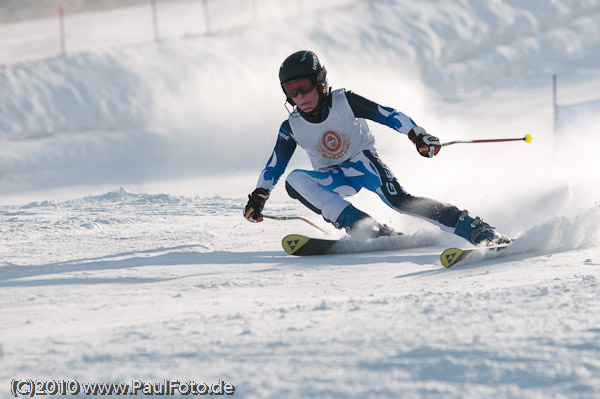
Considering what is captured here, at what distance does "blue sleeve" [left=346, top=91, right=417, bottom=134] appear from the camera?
455 cm

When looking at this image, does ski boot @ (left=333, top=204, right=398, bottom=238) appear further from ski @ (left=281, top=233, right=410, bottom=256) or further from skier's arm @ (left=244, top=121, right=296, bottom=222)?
skier's arm @ (left=244, top=121, right=296, bottom=222)

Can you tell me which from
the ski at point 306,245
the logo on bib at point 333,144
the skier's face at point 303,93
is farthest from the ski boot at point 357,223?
the skier's face at point 303,93

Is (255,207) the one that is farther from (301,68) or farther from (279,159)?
(301,68)

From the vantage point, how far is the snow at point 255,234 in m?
1.98

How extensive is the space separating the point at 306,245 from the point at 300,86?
927 mm

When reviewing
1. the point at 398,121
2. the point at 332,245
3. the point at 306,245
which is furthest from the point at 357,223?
the point at 398,121

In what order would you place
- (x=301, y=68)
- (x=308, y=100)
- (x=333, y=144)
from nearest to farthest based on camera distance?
(x=301, y=68)
(x=308, y=100)
(x=333, y=144)

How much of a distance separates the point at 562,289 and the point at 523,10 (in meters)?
17.1

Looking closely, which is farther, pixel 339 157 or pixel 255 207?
pixel 339 157

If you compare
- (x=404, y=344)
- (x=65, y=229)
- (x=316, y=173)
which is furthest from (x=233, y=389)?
(x=65, y=229)

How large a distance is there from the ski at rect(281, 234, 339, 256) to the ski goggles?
845 millimetres

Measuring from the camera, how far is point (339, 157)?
15.8ft

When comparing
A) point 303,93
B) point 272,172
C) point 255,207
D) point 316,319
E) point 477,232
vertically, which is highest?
point 303,93

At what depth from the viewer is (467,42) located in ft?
57.5
